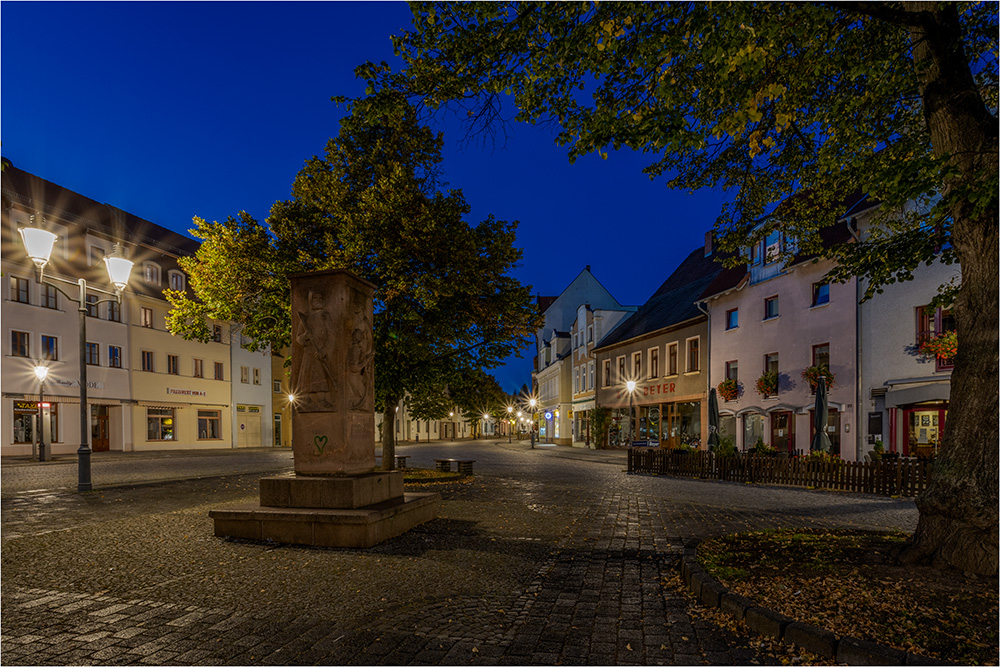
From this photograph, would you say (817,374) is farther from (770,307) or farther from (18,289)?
(18,289)

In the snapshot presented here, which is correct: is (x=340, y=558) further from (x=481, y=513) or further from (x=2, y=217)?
(x=2, y=217)

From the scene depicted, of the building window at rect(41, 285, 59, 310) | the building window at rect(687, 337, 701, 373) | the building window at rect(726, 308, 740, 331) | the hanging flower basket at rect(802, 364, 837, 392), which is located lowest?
the hanging flower basket at rect(802, 364, 837, 392)

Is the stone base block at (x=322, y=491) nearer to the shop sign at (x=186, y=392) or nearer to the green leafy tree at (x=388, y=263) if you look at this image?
the green leafy tree at (x=388, y=263)

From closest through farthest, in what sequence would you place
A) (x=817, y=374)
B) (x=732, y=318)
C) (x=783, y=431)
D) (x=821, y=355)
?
(x=817, y=374), (x=821, y=355), (x=783, y=431), (x=732, y=318)

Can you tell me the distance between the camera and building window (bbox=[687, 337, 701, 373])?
95.2 feet

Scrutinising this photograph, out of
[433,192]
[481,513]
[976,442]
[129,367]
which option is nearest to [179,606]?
[481,513]

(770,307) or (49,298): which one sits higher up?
(49,298)

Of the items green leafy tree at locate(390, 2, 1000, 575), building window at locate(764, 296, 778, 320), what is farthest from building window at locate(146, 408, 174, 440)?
green leafy tree at locate(390, 2, 1000, 575)

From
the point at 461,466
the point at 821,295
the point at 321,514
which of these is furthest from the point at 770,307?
the point at 321,514

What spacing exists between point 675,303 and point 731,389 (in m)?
8.46

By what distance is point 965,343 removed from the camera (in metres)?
5.67

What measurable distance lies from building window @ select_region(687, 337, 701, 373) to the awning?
10.6 m

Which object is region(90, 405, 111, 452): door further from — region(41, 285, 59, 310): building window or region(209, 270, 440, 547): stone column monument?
region(209, 270, 440, 547): stone column monument

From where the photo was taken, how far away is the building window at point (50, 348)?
30.2m
